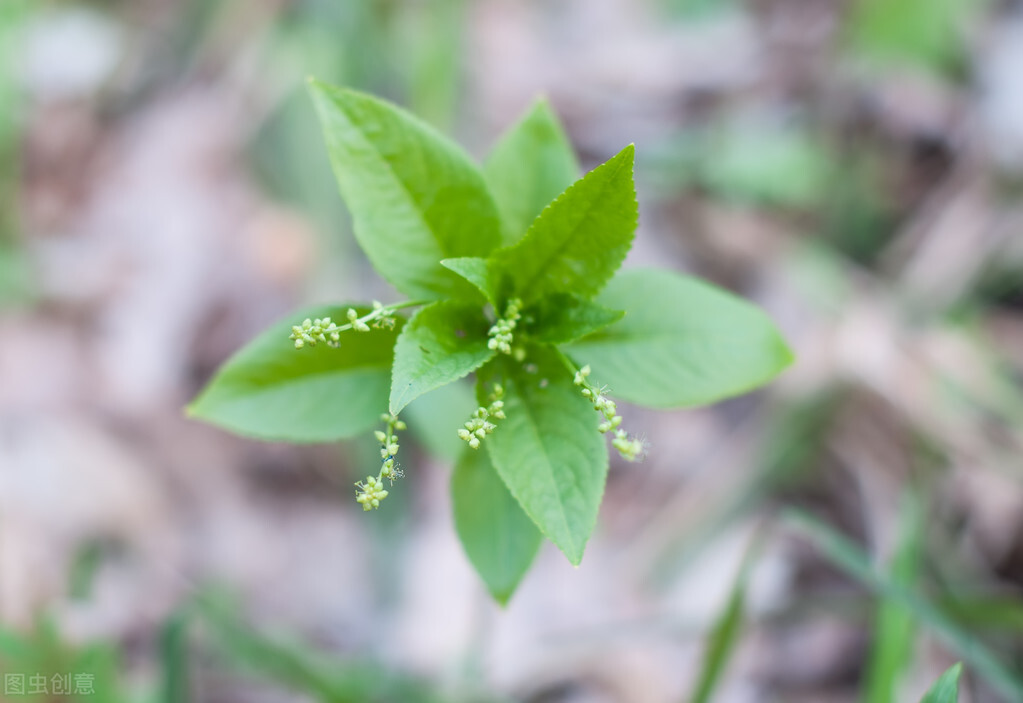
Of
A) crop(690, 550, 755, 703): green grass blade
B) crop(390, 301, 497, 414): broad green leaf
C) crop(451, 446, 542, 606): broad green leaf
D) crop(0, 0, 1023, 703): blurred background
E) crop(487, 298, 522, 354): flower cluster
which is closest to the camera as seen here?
crop(390, 301, 497, 414): broad green leaf

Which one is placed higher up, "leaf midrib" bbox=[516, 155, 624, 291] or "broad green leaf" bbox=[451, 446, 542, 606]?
"leaf midrib" bbox=[516, 155, 624, 291]

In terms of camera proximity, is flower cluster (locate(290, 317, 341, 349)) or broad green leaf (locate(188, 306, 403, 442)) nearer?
flower cluster (locate(290, 317, 341, 349))

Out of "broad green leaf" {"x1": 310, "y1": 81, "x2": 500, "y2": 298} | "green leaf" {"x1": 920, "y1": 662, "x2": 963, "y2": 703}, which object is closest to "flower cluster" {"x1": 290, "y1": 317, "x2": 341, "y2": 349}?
"broad green leaf" {"x1": 310, "y1": 81, "x2": 500, "y2": 298}

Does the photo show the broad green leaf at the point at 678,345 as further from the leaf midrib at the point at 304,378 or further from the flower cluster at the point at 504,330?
the leaf midrib at the point at 304,378

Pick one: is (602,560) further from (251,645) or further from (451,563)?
(251,645)

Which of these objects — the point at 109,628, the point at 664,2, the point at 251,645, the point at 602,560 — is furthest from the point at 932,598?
the point at 664,2

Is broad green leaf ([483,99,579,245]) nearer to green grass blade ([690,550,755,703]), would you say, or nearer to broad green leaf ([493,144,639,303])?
broad green leaf ([493,144,639,303])
